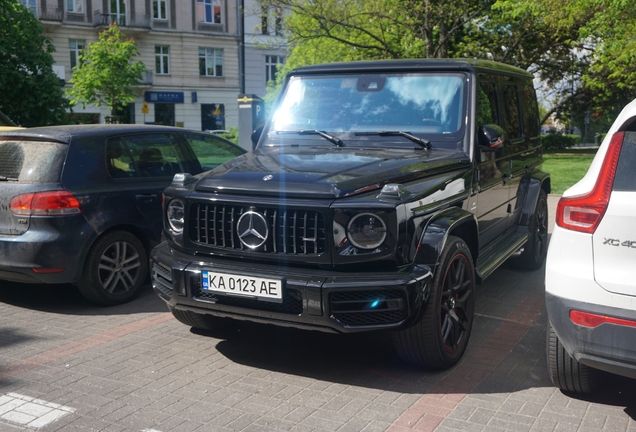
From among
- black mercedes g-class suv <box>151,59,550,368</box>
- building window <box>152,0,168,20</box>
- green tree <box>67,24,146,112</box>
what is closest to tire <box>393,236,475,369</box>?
black mercedes g-class suv <box>151,59,550,368</box>

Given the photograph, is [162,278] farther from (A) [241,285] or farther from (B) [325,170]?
(B) [325,170]

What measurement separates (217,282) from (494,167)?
2.65 metres

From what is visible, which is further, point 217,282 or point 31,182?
point 31,182

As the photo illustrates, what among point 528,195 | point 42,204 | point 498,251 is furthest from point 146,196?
point 528,195

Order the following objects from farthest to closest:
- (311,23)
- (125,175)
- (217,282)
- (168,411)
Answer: (311,23) → (125,175) → (217,282) → (168,411)

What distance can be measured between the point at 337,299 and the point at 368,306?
0.58 feet

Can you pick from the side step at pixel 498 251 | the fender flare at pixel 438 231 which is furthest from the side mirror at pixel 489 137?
the side step at pixel 498 251

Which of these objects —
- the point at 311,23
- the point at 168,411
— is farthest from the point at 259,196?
→ the point at 311,23

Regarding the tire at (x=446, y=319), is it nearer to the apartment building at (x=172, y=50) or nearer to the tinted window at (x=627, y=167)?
the tinted window at (x=627, y=167)

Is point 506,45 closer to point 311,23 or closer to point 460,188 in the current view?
point 311,23

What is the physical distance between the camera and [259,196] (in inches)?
169

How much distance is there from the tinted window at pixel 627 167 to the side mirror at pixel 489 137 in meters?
1.82

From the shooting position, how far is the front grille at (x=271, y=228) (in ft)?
13.6

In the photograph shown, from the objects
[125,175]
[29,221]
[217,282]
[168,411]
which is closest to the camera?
[168,411]
